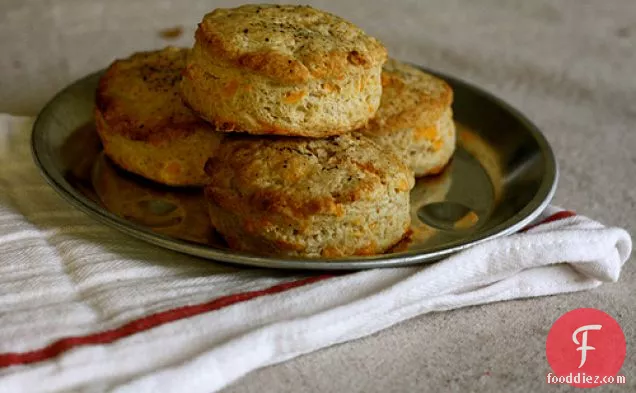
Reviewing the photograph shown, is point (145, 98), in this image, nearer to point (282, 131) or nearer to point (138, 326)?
point (282, 131)

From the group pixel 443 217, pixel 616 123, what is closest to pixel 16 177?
pixel 443 217

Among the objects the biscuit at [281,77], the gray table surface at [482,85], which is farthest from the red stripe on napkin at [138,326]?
the biscuit at [281,77]

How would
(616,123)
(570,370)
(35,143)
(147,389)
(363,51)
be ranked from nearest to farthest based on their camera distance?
(147,389), (570,370), (363,51), (35,143), (616,123)

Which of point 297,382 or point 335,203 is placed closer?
point 297,382

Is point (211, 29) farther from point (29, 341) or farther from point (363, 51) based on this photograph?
point (29, 341)

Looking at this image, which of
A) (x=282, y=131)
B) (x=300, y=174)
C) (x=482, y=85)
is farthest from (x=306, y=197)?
(x=482, y=85)

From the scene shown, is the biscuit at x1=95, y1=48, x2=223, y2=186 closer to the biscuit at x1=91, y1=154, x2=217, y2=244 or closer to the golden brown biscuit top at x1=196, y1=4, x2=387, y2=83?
the biscuit at x1=91, y1=154, x2=217, y2=244

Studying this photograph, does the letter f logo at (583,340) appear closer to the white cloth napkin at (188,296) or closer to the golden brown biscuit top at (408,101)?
the white cloth napkin at (188,296)
